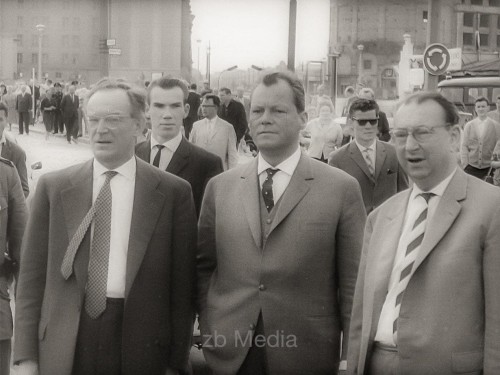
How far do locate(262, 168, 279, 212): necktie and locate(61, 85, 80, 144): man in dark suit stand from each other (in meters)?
27.3

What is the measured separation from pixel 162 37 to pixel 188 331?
248 feet

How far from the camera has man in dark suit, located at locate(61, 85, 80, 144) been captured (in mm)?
30766

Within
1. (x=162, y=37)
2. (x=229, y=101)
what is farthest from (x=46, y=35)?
(x=229, y=101)

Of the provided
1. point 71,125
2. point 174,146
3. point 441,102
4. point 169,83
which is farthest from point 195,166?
point 71,125

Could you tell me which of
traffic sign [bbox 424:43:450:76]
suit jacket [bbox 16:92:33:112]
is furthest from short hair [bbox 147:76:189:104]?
suit jacket [bbox 16:92:33:112]

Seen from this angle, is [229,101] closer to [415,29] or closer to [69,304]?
[69,304]

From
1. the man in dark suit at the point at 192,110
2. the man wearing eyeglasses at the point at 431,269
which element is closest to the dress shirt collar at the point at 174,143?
the man wearing eyeglasses at the point at 431,269

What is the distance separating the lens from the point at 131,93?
13.3 ft

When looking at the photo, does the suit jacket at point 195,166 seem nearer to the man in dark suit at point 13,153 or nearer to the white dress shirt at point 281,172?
the white dress shirt at point 281,172

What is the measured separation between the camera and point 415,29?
9700 cm

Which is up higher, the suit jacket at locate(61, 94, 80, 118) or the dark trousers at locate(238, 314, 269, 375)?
the suit jacket at locate(61, 94, 80, 118)

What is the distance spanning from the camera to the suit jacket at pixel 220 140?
10586 mm

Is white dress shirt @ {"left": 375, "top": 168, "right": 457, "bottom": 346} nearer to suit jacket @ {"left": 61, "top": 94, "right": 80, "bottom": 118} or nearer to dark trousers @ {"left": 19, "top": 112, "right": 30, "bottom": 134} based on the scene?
suit jacket @ {"left": 61, "top": 94, "right": 80, "bottom": 118}

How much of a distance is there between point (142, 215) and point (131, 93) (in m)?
0.57
